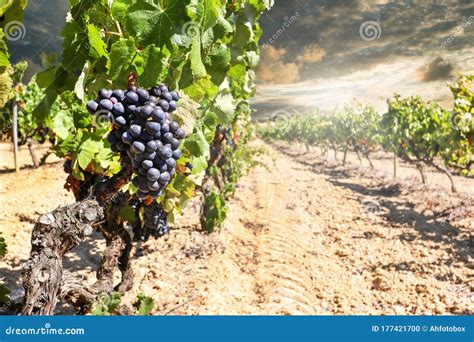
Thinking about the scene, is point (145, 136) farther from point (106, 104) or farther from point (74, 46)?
point (74, 46)

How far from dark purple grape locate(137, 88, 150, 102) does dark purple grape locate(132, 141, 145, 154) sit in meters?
0.28

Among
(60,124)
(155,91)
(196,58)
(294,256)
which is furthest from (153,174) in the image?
(294,256)

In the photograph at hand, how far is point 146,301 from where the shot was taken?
13.4 feet

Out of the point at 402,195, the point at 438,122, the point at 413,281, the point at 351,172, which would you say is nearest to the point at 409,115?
the point at 438,122

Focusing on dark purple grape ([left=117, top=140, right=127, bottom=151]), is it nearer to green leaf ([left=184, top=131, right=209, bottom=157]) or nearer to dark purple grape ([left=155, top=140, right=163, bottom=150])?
dark purple grape ([left=155, top=140, right=163, bottom=150])

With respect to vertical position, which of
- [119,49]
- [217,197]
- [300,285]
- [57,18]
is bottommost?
[300,285]

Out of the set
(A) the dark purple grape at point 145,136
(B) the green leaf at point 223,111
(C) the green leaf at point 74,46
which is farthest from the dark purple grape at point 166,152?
(B) the green leaf at point 223,111

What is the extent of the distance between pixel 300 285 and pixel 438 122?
11.0m

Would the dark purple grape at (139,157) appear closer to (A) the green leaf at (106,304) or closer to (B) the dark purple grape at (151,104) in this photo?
(B) the dark purple grape at (151,104)

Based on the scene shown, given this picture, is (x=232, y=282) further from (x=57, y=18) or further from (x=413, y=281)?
(x=57, y=18)

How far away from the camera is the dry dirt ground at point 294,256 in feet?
19.2

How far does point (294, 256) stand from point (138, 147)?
619 cm

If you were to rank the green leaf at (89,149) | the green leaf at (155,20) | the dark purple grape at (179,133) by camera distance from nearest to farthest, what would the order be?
the green leaf at (155,20) → the dark purple grape at (179,133) → the green leaf at (89,149)

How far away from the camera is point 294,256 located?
7.89 metres
